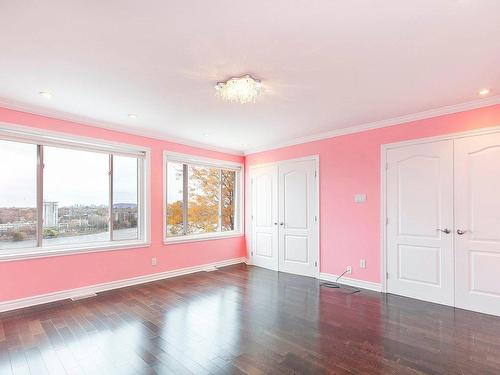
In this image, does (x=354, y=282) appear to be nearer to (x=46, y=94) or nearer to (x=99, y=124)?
(x=99, y=124)

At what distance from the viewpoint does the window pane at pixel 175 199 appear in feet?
16.9

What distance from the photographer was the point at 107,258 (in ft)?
13.7

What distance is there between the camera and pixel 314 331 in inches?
110

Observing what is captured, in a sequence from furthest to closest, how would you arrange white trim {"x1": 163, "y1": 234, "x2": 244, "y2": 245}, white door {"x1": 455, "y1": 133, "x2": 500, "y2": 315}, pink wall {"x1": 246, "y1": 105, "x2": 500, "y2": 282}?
1. white trim {"x1": 163, "y1": 234, "x2": 244, "y2": 245}
2. pink wall {"x1": 246, "y1": 105, "x2": 500, "y2": 282}
3. white door {"x1": 455, "y1": 133, "x2": 500, "y2": 315}

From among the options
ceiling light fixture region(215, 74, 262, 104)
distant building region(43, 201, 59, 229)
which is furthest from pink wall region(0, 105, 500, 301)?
ceiling light fixture region(215, 74, 262, 104)

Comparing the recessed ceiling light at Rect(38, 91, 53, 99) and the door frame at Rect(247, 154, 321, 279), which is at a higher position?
→ the recessed ceiling light at Rect(38, 91, 53, 99)

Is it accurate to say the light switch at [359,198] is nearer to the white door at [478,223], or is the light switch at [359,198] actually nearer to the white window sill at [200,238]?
the white door at [478,223]

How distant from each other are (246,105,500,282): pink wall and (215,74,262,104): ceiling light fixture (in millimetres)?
2256

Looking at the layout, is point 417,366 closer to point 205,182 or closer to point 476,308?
point 476,308

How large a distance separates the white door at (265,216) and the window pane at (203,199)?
0.81 meters

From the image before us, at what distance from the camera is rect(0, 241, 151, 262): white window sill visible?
3.42m

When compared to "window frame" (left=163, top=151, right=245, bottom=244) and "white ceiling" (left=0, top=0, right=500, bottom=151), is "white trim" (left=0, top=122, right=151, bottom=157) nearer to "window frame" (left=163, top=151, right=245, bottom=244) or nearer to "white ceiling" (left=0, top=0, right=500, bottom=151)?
"white ceiling" (left=0, top=0, right=500, bottom=151)

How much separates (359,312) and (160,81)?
11.2 feet

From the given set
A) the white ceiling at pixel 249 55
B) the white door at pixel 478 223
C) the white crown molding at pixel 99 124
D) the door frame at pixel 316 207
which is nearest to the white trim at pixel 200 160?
the white crown molding at pixel 99 124
